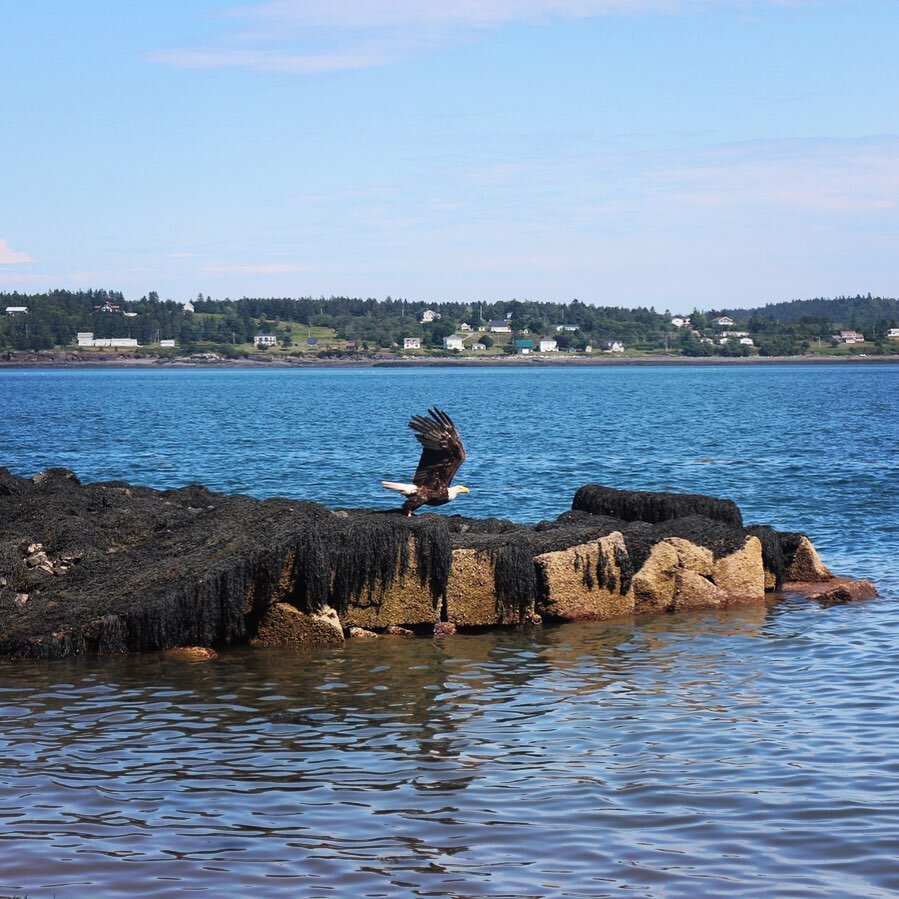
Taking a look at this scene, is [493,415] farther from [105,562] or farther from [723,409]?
[105,562]

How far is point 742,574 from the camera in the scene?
50.5 ft

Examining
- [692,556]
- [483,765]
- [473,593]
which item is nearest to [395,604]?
[473,593]

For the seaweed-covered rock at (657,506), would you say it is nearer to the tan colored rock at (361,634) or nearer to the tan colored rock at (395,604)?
the tan colored rock at (395,604)

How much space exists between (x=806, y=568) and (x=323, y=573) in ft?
24.1

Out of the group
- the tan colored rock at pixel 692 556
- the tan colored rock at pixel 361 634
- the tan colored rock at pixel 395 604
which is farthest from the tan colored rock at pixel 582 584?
the tan colored rock at pixel 361 634

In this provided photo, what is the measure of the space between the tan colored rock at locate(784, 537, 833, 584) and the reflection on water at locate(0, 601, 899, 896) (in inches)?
143

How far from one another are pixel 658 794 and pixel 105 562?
805cm

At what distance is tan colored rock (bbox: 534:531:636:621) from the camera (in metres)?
13.9

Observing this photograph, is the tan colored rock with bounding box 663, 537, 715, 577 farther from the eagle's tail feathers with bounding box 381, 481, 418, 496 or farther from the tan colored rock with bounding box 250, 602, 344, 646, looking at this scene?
the tan colored rock with bounding box 250, 602, 344, 646

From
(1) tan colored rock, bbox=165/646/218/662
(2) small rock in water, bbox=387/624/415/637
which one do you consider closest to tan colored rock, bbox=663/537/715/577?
(2) small rock in water, bbox=387/624/415/637

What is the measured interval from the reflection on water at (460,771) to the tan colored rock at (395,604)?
0.36 meters

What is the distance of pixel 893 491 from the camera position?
29.0 metres

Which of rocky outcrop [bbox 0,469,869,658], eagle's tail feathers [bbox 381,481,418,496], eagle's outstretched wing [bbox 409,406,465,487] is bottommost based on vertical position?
rocky outcrop [bbox 0,469,869,658]

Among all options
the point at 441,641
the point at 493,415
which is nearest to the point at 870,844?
the point at 441,641
